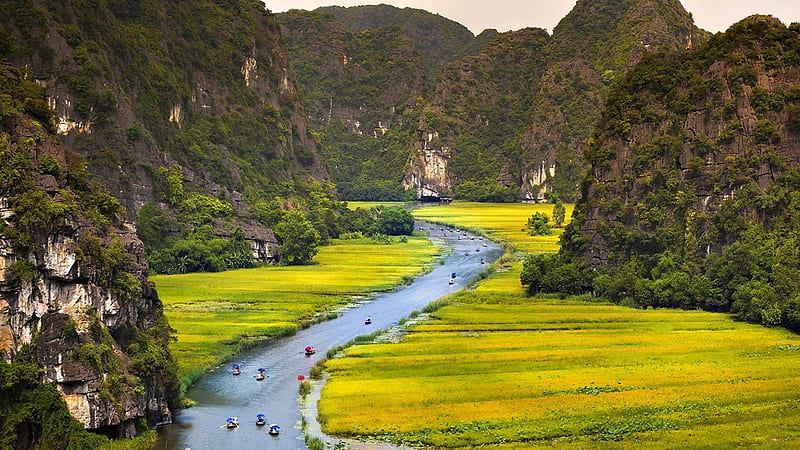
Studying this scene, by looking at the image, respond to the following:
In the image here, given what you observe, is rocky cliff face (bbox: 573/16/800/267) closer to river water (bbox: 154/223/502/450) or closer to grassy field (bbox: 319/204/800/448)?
grassy field (bbox: 319/204/800/448)

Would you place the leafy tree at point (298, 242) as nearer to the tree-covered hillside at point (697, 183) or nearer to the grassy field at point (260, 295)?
the grassy field at point (260, 295)

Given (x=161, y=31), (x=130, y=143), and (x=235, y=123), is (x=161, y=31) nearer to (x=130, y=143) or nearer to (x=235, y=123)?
(x=235, y=123)

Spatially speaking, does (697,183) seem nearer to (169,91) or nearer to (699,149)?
(699,149)

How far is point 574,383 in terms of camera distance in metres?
56.4

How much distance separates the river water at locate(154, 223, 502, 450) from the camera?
4769 cm

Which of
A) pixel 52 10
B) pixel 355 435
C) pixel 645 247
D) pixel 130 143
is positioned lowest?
pixel 355 435

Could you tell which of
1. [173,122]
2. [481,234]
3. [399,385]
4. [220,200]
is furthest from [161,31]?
[399,385]

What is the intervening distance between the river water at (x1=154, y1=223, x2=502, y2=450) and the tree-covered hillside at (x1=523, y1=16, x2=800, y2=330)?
17382 millimetres

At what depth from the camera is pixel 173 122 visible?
136m

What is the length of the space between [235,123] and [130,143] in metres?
41.9

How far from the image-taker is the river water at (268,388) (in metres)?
47.7

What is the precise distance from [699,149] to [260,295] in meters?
44.4

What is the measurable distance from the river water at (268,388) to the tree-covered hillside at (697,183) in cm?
1738

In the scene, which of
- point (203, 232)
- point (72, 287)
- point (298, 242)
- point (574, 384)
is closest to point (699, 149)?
point (574, 384)
